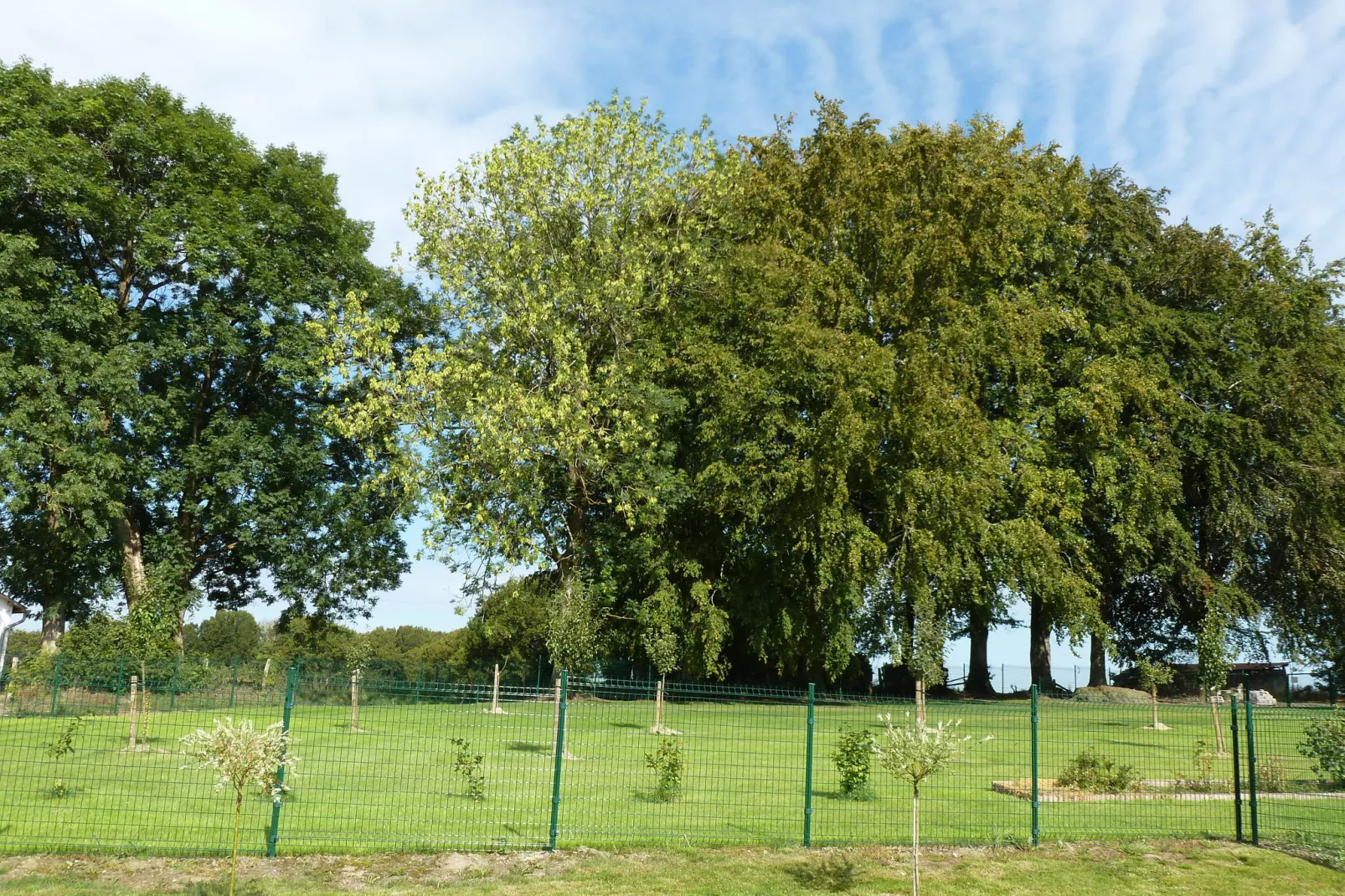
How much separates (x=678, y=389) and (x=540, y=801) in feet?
66.0

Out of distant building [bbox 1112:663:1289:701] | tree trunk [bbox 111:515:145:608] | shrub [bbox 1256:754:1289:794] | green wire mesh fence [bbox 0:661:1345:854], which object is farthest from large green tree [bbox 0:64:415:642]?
distant building [bbox 1112:663:1289:701]

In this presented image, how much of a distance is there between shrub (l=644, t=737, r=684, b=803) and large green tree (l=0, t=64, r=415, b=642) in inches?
709

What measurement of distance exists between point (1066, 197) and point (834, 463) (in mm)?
13196

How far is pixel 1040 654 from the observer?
39.5 m

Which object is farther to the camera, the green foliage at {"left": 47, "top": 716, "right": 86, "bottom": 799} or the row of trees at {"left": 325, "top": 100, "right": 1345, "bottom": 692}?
the row of trees at {"left": 325, "top": 100, "right": 1345, "bottom": 692}

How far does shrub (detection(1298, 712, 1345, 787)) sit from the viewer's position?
14.7 m

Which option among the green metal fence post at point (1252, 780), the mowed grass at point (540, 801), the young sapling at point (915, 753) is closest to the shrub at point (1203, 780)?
the mowed grass at point (540, 801)

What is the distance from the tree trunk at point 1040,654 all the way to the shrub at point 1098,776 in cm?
2520

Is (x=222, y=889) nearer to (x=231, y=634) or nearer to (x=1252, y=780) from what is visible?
(x=1252, y=780)

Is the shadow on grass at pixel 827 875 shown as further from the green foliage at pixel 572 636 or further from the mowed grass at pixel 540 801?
the green foliage at pixel 572 636

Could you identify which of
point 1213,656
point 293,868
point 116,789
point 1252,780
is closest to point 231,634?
point 116,789

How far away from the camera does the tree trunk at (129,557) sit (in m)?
32.0

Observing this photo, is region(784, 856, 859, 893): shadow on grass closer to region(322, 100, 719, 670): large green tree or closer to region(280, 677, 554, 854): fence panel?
region(280, 677, 554, 854): fence panel

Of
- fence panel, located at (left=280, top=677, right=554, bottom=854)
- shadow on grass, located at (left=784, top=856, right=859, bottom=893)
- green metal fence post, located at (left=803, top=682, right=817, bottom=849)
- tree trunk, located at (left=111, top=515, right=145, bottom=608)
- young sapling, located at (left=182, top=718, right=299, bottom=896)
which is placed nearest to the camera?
young sapling, located at (left=182, top=718, right=299, bottom=896)
